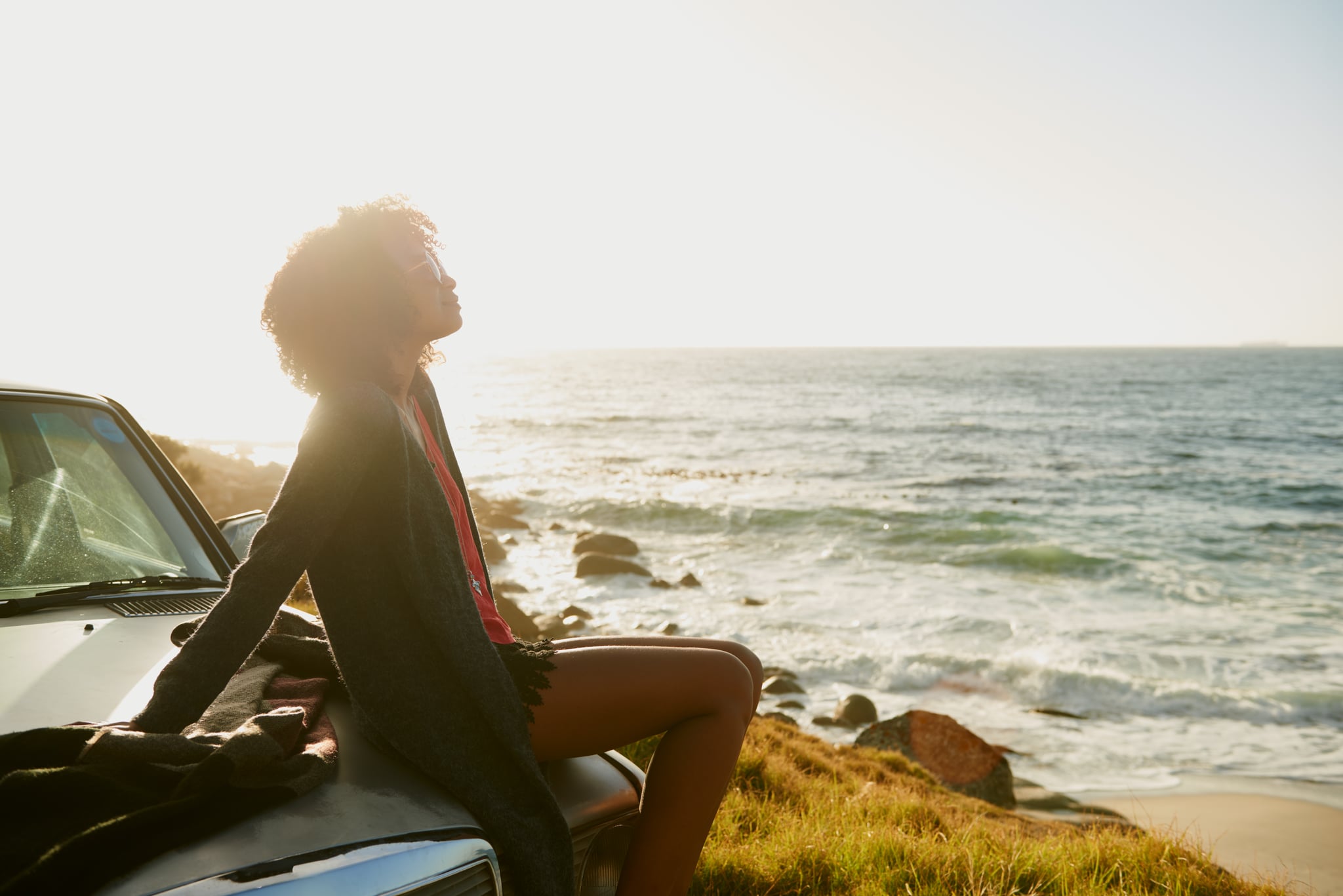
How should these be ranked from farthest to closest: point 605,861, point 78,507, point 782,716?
point 782,716
point 78,507
point 605,861

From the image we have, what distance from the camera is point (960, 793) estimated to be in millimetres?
7066

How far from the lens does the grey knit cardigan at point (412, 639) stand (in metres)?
1.76

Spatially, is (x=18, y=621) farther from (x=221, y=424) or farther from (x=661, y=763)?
(x=221, y=424)

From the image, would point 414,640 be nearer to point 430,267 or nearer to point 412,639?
point 412,639

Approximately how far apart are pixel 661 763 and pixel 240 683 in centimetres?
104

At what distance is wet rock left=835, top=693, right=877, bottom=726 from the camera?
9266 millimetres

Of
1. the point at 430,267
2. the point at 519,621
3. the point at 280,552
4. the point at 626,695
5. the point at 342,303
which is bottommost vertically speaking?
the point at 519,621

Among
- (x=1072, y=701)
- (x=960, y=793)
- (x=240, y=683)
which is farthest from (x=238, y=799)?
(x=1072, y=701)

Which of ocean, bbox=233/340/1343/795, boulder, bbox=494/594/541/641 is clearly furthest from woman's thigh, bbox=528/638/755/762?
boulder, bbox=494/594/541/641

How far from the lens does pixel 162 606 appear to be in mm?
2609

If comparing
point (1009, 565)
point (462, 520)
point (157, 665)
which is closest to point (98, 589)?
point (157, 665)

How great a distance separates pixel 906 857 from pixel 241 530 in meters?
2.87

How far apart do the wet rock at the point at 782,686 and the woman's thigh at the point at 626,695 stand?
8386 mm

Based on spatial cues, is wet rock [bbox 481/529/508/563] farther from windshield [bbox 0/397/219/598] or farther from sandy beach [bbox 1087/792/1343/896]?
windshield [bbox 0/397/219/598]
